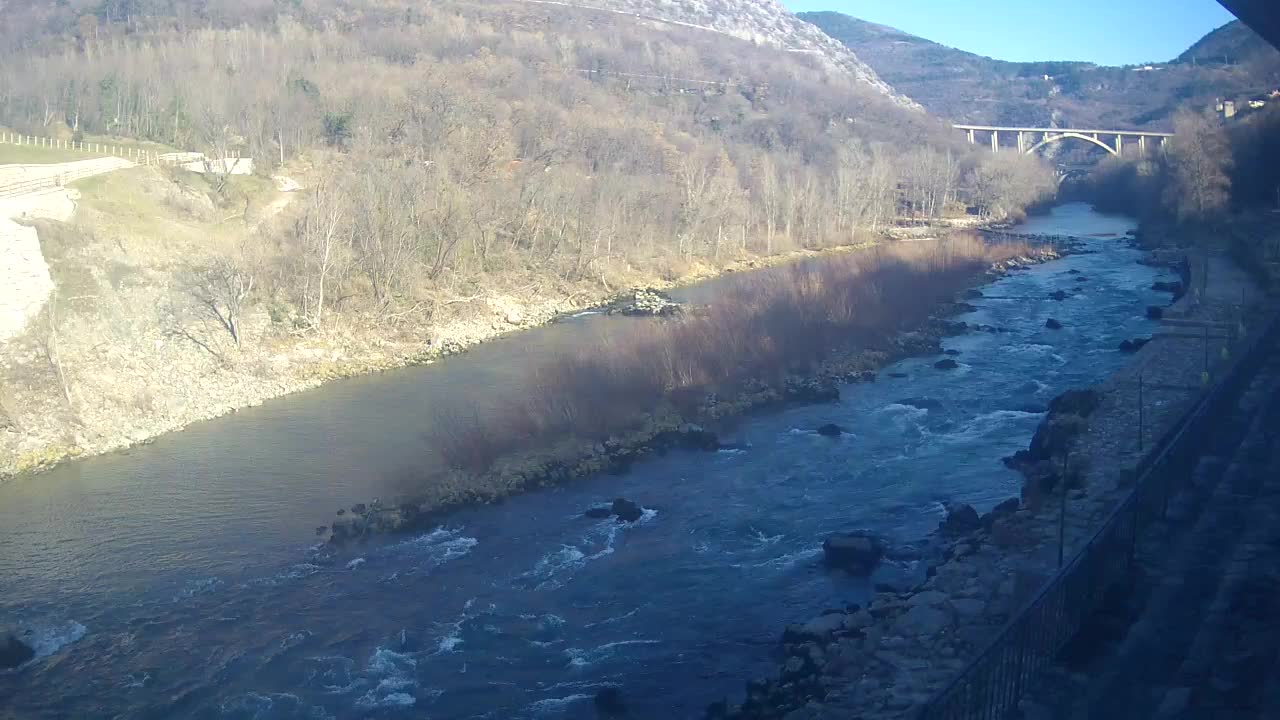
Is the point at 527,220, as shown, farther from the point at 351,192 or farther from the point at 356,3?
the point at 356,3

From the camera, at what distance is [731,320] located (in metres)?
18.7

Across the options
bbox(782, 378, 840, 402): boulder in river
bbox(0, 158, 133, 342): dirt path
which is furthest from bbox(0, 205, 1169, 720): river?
bbox(0, 158, 133, 342): dirt path

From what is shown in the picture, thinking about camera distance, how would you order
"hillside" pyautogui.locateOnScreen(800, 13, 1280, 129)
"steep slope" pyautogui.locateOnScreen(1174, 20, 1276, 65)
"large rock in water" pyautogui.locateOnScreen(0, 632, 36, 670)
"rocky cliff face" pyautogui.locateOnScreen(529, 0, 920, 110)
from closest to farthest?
"large rock in water" pyautogui.locateOnScreen(0, 632, 36, 670), "steep slope" pyautogui.locateOnScreen(1174, 20, 1276, 65), "hillside" pyautogui.locateOnScreen(800, 13, 1280, 129), "rocky cliff face" pyautogui.locateOnScreen(529, 0, 920, 110)

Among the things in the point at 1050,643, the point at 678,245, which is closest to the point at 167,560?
the point at 1050,643

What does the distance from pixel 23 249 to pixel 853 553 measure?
1541 centimetres

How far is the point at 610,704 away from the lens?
7203 mm

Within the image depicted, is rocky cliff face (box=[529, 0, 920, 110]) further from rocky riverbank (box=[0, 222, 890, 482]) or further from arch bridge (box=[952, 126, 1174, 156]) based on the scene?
rocky riverbank (box=[0, 222, 890, 482])

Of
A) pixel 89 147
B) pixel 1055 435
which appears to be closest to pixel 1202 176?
pixel 1055 435

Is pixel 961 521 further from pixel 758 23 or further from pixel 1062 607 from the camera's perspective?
pixel 758 23

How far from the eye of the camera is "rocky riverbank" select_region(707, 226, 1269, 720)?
6.93 metres

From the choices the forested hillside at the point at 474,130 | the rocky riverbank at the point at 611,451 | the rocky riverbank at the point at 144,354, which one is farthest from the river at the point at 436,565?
the forested hillside at the point at 474,130

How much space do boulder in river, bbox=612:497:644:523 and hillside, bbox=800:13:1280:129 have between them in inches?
1561

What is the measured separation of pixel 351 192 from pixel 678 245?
10.8 m

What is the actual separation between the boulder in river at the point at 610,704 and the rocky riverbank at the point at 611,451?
4250 mm
